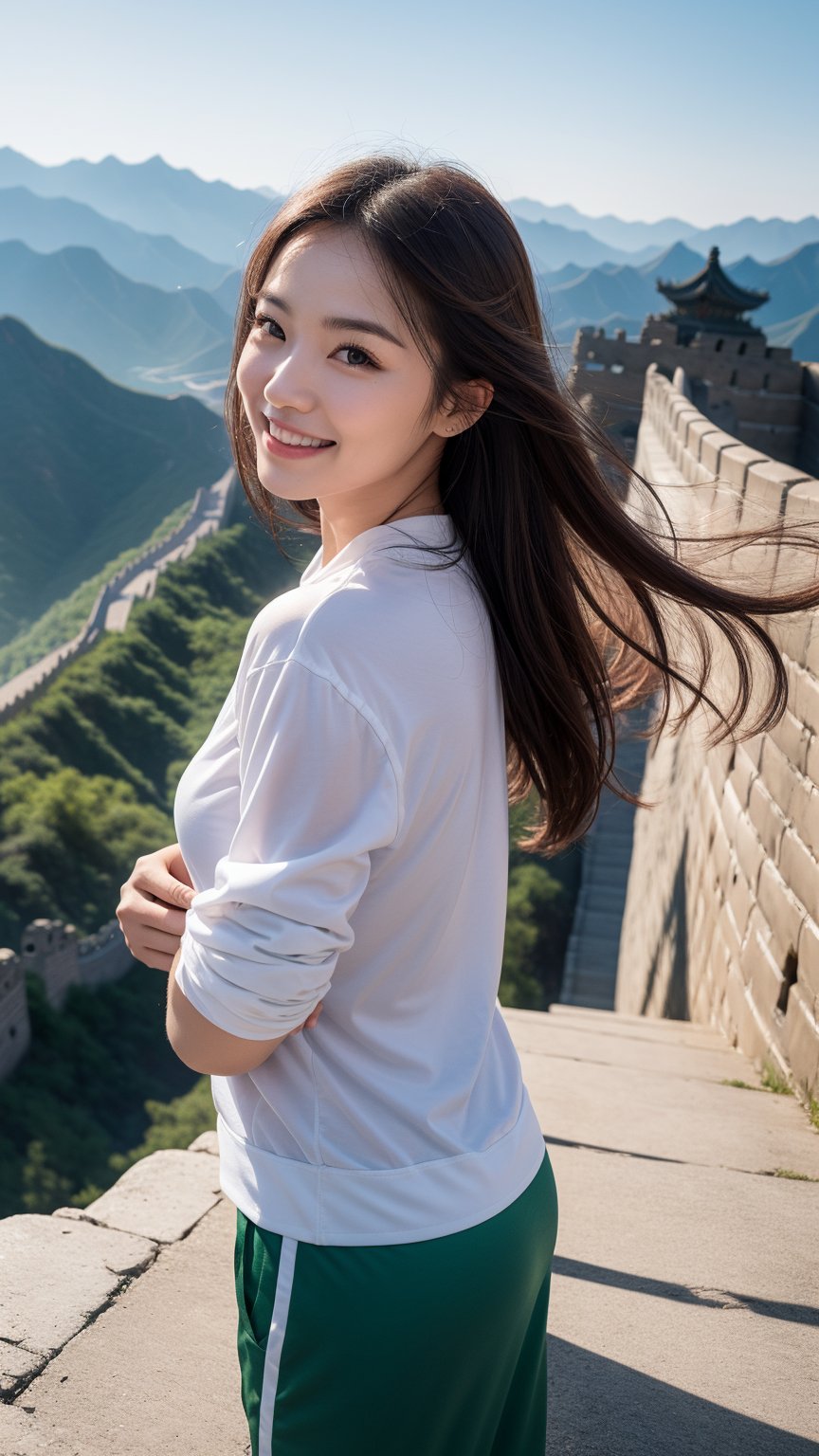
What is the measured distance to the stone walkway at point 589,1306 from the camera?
146 cm

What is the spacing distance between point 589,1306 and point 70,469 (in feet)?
181

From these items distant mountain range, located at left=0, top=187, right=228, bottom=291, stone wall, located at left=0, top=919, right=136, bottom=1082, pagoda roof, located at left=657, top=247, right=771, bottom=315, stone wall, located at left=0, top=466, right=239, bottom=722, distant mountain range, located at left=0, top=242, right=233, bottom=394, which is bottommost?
stone wall, located at left=0, top=919, right=136, bottom=1082

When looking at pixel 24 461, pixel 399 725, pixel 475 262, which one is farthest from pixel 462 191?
pixel 24 461

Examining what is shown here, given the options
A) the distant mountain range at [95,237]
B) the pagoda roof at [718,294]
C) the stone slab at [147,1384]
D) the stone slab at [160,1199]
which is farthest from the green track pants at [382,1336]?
the distant mountain range at [95,237]

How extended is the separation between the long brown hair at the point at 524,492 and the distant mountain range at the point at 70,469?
157 feet

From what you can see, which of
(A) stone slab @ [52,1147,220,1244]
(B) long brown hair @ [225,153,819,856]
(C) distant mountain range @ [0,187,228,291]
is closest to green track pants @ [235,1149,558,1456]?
(B) long brown hair @ [225,153,819,856]

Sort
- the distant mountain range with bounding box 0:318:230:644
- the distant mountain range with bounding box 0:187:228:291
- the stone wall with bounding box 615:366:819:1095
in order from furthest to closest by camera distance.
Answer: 1. the distant mountain range with bounding box 0:187:228:291
2. the distant mountain range with bounding box 0:318:230:644
3. the stone wall with bounding box 615:366:819:1095

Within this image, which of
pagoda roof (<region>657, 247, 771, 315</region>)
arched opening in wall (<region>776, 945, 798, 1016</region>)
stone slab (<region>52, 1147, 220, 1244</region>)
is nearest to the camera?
stone slab (<region>52, 1147, 220, 1244</region>)

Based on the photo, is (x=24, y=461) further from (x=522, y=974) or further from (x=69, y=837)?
(x=522, y=974)

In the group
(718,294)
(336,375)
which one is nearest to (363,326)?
(336,375)

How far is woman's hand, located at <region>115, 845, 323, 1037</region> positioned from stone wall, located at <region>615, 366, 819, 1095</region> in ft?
2.02

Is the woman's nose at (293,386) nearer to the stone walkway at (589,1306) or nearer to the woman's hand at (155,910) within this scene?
the woman's hand at (155,910)

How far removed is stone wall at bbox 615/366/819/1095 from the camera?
242 centimetres

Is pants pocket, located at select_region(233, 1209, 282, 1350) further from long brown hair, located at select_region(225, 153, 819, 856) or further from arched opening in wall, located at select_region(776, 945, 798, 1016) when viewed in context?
arched opening in wall, located at select_region(776, 945, 798, 1016)
